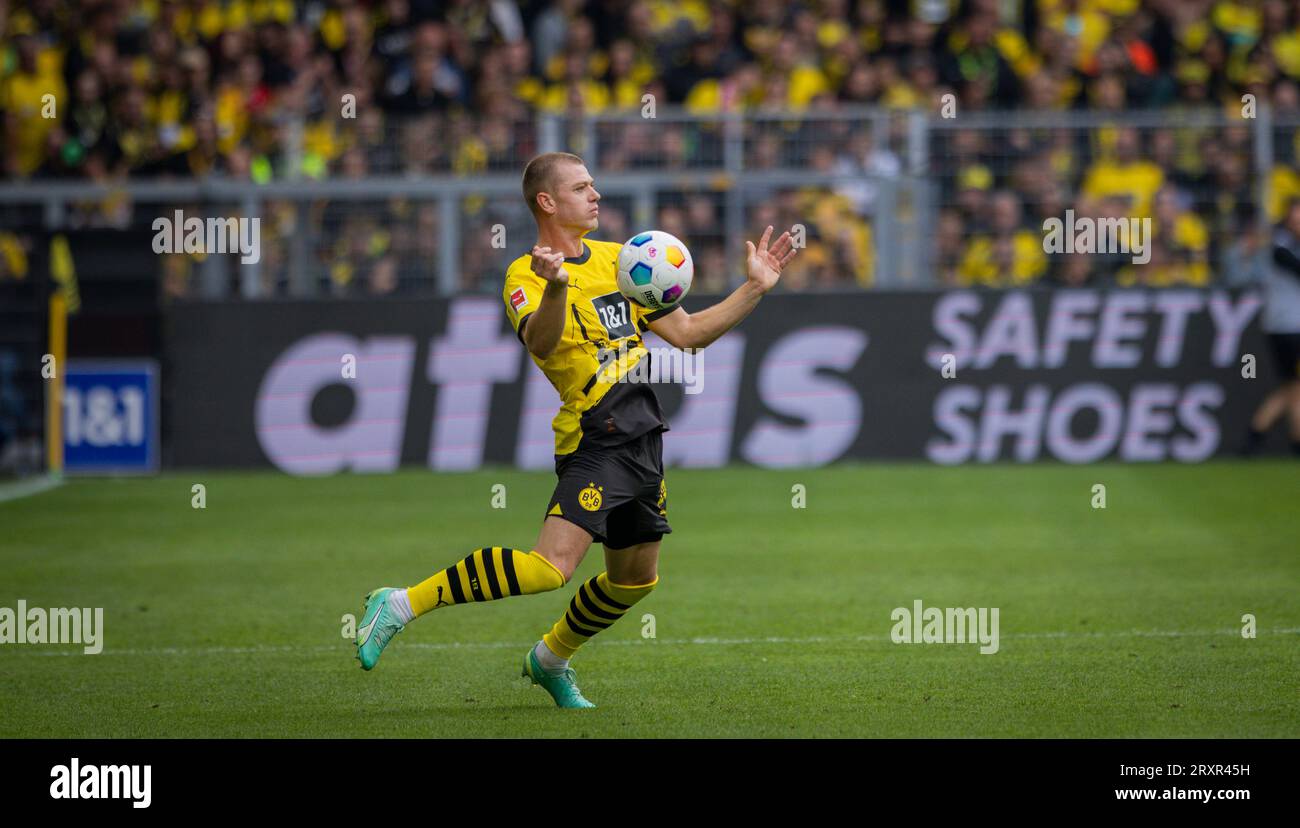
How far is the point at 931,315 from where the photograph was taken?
17672 millimetres

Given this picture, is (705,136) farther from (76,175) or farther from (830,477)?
(76,175)

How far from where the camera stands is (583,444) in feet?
24.5

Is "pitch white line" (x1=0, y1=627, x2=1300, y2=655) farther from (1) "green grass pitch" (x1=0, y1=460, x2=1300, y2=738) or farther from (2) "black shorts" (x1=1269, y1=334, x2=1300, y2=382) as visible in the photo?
(2) "black shorts" (x1=1269, y1=334, x2=1300, y2=382)

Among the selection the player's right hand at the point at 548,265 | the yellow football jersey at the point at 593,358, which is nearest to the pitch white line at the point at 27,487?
the yellow football jersey at the point at 593,358

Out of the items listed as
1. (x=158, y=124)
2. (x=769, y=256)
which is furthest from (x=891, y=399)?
(x=769, y=256)

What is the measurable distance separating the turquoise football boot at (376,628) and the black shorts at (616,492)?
2.42 feet

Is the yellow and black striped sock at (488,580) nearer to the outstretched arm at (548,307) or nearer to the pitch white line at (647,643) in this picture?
the outstretched arm at (548,307)

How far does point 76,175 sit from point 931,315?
8.63 meters

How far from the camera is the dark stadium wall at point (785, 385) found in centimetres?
1744

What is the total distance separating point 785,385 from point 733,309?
10.1 metres

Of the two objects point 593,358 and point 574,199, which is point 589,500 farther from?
point 574,199

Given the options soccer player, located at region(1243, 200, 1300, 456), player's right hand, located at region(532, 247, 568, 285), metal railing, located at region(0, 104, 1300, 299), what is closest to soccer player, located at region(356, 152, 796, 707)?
player's right hand, located at region(532, 247, 568, 285)

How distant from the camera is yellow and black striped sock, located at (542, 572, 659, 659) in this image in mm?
7617

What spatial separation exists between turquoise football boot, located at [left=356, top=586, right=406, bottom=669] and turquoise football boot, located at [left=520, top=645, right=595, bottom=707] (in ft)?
2.27
